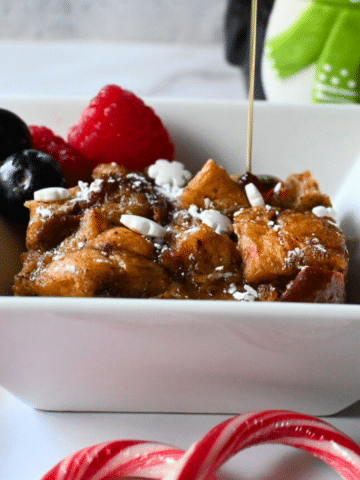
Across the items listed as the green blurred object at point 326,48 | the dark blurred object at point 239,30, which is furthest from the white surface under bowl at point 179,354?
the dark blurred object at point 239,30

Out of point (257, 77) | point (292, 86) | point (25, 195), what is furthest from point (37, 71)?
point (25, 195)

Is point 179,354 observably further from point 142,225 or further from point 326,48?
point 326,48

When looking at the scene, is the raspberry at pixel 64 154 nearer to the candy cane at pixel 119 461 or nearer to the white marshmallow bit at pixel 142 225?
the white marshmallow bit at pixel 142 225

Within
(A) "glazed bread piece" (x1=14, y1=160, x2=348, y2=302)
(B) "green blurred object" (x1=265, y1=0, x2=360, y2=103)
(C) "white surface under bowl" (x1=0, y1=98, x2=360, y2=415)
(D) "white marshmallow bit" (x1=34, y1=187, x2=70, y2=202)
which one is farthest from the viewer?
(B) "green blurred object" (x1=265, y1=0, x2=360, y2=103)

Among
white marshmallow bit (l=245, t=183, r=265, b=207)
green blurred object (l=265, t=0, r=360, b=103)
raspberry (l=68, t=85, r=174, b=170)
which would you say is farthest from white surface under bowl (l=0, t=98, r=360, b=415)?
green blurred object (l=265, t=0, r=360, b=103)

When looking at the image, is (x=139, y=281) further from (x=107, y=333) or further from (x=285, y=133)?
(x=285, y=133)

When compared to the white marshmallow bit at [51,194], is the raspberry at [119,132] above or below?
above

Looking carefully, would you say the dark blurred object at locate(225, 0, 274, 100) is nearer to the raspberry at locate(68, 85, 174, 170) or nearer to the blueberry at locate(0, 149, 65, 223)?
the raspberry at locate(68, 85, 174, 170)
